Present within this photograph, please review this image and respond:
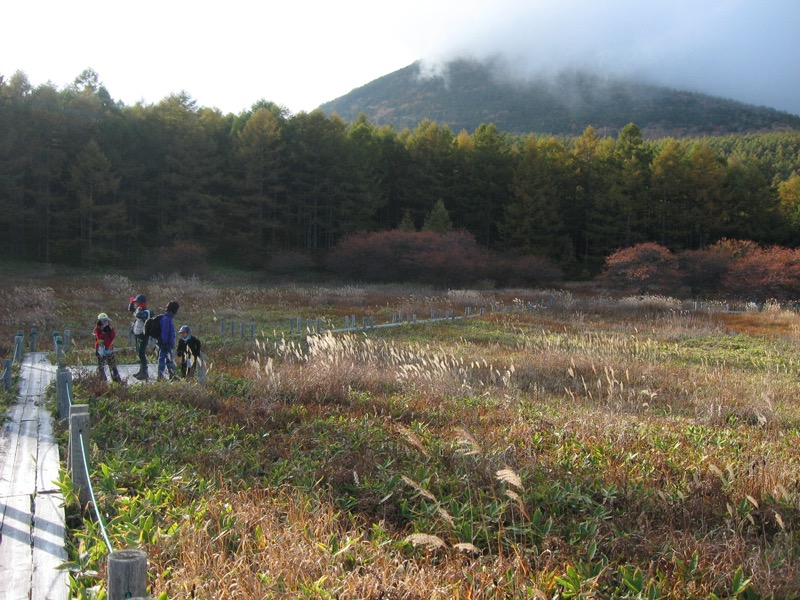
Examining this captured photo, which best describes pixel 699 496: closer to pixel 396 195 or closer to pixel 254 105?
pixel 396 195

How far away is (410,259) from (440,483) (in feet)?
119

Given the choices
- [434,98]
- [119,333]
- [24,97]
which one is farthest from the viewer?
[434,98]

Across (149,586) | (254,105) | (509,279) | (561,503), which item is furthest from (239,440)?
(254,105)

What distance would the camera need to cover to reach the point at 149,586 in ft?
12.0

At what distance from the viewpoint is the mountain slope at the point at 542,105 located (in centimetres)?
13062

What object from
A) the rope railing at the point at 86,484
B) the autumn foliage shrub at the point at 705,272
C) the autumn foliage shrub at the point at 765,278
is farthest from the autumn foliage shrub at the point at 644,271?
the rope railing at the point at 86,484

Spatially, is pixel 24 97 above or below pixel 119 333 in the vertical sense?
above

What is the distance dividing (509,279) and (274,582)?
4031 cm

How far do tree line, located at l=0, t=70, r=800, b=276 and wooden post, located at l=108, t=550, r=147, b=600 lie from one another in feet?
131

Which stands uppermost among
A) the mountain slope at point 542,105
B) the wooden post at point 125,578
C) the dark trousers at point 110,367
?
the mountain slope at point 542,105

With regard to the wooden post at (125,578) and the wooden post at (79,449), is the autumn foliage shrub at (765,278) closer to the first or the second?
the wooden post at (79,449)

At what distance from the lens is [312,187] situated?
160 ft

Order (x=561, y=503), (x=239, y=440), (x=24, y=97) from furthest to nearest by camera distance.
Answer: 1. (x=24, y=97)
2. (x=239, y=440)
3. (x=561, y=503)

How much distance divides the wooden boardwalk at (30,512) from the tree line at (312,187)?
114 ft
